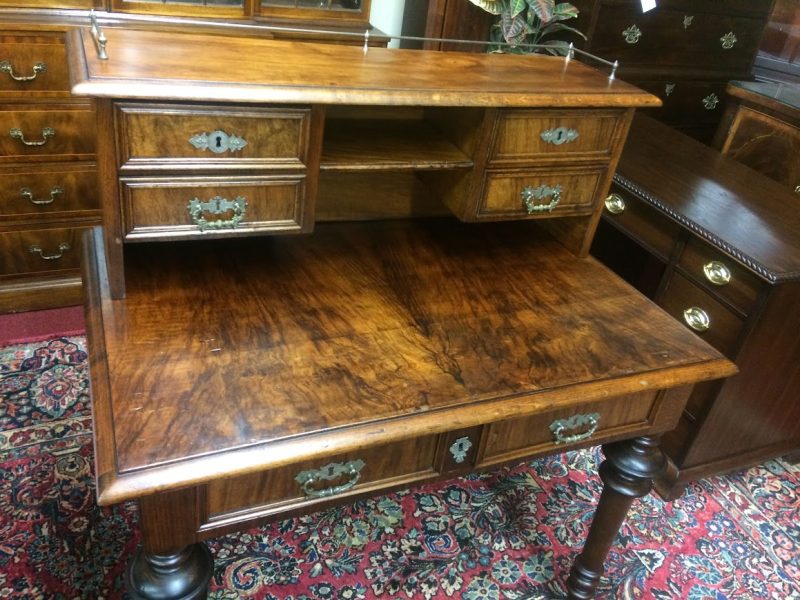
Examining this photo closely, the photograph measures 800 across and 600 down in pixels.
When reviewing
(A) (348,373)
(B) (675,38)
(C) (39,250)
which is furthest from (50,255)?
(B) (675,38)

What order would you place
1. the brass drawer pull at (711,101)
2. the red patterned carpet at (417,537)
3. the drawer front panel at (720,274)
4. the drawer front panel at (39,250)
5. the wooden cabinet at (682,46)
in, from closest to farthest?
the red patterned carpet at (417,537) → the drawer front panel at (720,274) → the drawer front panel at (39,250) → the wooden cabinet at (682,46) → the brass drawer pull at (711,101)

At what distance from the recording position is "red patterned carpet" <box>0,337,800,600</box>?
1723 millimetres

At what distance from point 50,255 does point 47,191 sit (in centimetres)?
25

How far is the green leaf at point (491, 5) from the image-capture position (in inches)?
102

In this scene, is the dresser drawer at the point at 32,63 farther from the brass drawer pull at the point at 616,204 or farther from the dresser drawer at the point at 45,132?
the brass drawer pull at the point at 616,204

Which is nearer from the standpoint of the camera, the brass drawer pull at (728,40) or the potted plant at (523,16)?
the potted plant at (523,16)

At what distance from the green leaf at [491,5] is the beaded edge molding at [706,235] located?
84 centimetres

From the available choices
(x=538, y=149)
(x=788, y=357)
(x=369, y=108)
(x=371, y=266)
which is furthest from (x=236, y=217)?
(x=788, y=357)

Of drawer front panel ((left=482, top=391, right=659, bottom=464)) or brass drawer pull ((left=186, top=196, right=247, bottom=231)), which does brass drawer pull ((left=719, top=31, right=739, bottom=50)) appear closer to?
drawer front panel ((left=482, top=391, right=659, bottom=464))

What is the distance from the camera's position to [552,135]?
4.68ft

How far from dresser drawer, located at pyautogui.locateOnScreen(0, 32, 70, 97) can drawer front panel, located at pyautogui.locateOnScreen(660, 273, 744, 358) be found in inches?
76.6

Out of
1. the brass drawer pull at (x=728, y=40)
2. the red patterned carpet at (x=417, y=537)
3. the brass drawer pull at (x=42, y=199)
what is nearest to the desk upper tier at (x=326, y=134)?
the red patterned carpet at (x=417, y=537)

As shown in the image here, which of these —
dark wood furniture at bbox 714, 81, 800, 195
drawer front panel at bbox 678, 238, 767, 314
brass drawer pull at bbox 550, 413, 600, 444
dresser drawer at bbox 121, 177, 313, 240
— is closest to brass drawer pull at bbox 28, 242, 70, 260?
dresser drawer at bbox 121, 177, 313, 240

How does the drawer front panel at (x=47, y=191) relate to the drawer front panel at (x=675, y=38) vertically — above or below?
below
